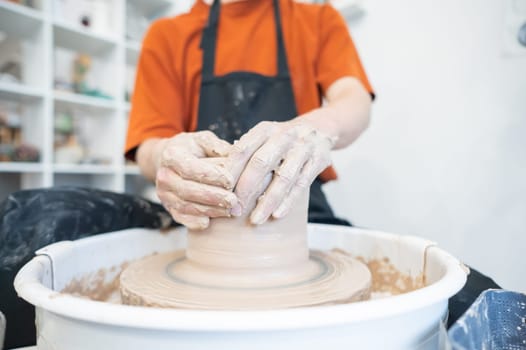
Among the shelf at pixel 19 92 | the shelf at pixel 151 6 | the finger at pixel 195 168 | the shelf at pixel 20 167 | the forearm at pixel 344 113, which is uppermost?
the shelf at pixel 151 6

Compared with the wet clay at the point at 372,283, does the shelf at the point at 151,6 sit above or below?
above

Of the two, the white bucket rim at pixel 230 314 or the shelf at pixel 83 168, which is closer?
the white bucket rim at pixel 230 314

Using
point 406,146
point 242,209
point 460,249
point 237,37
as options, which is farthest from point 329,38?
point 460,249

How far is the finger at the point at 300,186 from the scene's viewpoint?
58 cm

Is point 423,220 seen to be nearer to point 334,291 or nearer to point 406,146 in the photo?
point 406,146

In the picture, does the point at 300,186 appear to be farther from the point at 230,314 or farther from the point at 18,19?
the point at 18,19

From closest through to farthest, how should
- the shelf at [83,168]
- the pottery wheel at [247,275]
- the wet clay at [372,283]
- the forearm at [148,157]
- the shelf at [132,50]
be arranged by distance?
the pottery wheel at [247,275]
the wet clay at [372,283]
the forearm at [148,157]
the shelf at [83,168]
the shelf at [132,50]

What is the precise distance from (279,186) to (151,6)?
2705mm

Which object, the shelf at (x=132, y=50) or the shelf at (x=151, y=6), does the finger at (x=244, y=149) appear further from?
the shelf at (x=151, y=6)

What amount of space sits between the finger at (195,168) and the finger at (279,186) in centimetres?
7

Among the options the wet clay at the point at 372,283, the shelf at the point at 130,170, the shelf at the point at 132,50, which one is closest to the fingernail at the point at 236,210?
the wet clay at the point at 372,283

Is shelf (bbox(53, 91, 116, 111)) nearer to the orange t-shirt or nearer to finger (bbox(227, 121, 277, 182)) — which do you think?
the orange t-shirt

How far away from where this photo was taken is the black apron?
1.12 metres

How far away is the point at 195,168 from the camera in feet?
1.83
